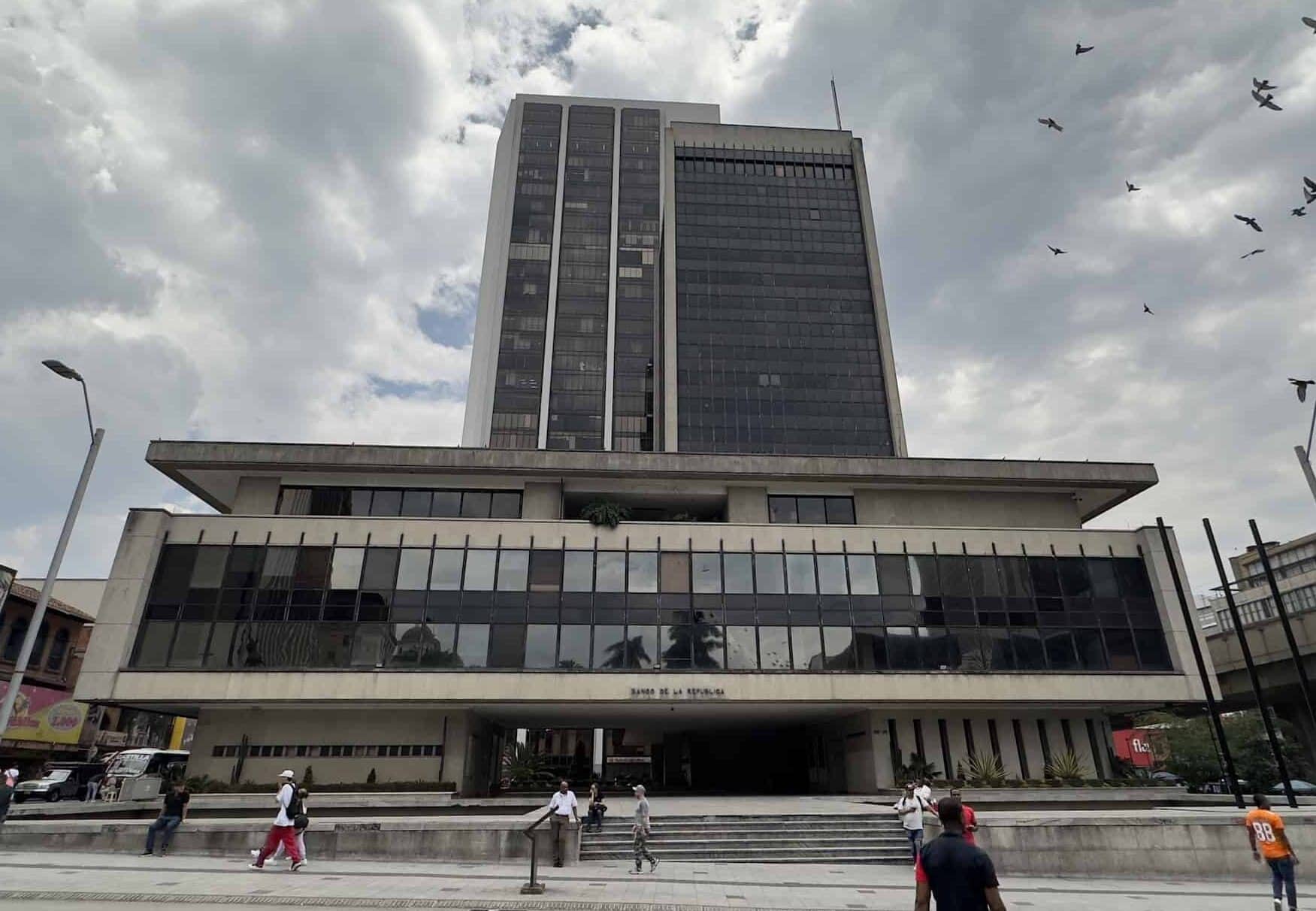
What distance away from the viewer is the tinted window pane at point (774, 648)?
29328 millimetres

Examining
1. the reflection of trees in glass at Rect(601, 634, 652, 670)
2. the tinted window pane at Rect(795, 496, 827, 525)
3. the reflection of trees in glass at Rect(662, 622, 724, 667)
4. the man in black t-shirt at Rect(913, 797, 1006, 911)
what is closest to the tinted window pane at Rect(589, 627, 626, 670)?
the reflection of trees in glass at Rect(601, 634, 652, 670)

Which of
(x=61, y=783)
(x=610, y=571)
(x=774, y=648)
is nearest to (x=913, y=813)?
(x=774, y=648)

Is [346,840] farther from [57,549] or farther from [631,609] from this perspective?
[631,609]

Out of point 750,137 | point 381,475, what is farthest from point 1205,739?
point 750,137

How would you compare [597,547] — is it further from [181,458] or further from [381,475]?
[181,458]

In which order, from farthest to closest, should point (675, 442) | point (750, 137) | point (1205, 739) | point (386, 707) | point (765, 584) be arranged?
point (750, 137) < point (675, 442) < point (1205, 739) < point (765, 584) < point (386, 707)

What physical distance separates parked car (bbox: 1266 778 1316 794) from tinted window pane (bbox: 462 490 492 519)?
4302 centimetres

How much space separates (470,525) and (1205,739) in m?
45.0

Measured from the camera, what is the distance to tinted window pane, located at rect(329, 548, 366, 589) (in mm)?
29609

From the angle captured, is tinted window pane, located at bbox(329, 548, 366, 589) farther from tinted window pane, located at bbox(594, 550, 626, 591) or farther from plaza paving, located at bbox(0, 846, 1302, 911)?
plaza paving, located at bbox(0, 846, 1302, 911)

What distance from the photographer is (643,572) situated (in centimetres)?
3064

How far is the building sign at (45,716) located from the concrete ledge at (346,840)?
95.1ft

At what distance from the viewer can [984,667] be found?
2975 centimetres

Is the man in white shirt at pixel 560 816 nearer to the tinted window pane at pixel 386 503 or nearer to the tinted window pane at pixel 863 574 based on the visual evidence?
the tinted window pane at pixel 863 574
